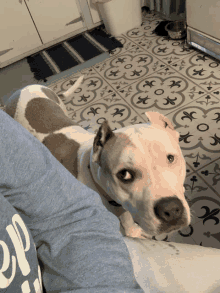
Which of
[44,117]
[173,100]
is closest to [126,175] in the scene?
[44,117]

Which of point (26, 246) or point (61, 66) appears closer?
point (26, 246)

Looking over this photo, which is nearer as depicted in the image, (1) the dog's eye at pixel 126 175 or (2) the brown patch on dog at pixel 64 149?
(1) the dog's eye at pixel 126 175

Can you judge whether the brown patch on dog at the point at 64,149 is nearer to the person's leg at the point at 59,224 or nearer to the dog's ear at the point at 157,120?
the dog's ear at the point at 157,120

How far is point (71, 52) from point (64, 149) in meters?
2.25

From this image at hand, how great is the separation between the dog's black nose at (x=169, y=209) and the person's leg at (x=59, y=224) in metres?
0.20

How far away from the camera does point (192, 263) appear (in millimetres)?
573

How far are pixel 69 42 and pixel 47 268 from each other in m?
3.30

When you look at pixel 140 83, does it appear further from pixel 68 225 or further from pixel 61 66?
pixel 68 225

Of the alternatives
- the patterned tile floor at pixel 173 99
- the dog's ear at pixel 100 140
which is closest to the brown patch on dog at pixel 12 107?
the patterned tile floor at pixel 173 99

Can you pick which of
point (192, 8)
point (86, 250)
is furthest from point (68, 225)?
point (192, 8)

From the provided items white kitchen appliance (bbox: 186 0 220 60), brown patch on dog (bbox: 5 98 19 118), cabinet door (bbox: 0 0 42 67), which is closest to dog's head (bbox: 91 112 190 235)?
brown patch on dog (bbox: 5 98 19 118)

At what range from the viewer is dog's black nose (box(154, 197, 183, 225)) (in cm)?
69

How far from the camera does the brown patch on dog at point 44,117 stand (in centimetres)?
126

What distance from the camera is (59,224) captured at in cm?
51
